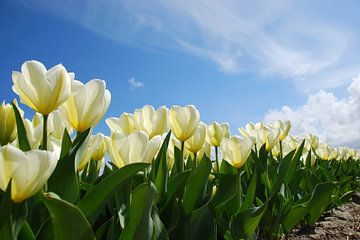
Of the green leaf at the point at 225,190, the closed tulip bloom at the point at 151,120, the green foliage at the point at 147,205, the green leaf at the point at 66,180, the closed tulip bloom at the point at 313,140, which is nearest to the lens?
the green foliage at the point at 147,205

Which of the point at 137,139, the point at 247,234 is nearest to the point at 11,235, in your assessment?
the point at 137,139

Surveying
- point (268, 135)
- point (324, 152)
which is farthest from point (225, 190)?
point (324, 152)

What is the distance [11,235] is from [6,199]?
119mm

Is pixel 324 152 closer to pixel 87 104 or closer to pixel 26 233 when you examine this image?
pixel 87 104

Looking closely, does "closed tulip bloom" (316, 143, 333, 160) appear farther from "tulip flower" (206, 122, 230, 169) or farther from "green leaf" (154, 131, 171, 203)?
"green leaf" (154, 131, 171, 203)

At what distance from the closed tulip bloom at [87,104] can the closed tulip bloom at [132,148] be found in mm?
132

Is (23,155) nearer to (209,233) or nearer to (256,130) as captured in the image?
(209,233)

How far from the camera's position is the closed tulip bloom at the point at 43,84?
1.38 meters

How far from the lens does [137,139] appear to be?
1.40 metres

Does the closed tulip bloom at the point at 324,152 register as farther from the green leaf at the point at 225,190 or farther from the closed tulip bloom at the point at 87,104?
the closed tulip bloom at the point at 87,104

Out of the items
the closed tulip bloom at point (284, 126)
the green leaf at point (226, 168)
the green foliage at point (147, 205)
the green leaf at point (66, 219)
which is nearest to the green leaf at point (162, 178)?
the green foliage at point (147, 205)

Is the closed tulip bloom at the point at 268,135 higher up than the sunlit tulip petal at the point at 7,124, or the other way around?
the closed tulip bloom at the point at 268,135

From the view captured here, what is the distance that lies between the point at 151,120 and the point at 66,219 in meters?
0.94

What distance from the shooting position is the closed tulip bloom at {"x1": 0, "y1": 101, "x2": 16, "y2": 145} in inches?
70.4
